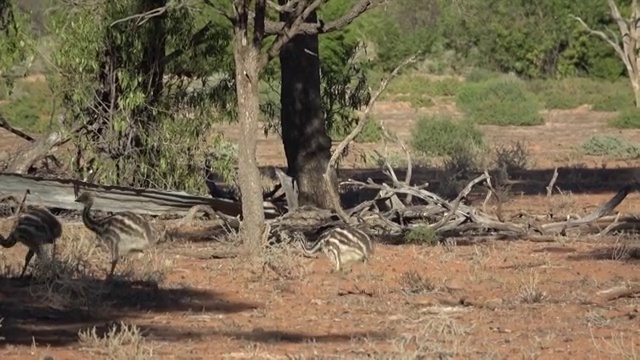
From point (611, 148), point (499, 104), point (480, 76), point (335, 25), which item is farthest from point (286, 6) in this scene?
point (480, 76)

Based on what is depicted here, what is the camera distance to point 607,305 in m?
11.0

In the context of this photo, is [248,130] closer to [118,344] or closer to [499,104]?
[118,344]

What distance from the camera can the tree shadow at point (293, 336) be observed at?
9.50 metres

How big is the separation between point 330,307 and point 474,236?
482 cm

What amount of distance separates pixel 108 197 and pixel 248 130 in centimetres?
311

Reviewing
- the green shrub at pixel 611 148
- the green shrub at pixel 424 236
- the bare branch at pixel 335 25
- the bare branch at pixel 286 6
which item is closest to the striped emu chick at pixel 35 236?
the bare branch at pixel 286 6

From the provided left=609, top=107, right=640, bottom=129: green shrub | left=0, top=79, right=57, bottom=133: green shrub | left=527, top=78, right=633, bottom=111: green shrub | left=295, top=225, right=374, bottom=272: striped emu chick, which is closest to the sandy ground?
left=295, top=225, right=374, bottom=272: striped emu chick

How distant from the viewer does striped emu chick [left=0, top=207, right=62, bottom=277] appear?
1197 centimetres

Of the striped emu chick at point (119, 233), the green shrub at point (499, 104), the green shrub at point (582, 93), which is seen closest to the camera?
the striped emu chick at point (119, 233)

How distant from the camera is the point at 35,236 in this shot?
12.0 meters

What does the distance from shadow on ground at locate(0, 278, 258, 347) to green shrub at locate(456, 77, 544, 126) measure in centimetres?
2889

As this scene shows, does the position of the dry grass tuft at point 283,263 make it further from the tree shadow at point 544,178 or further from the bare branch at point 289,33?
the tree shadow at point 544,178

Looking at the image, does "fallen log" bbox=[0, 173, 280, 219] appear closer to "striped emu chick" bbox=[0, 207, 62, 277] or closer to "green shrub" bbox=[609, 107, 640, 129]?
"striped emu chick" bbox=[0, 207, 62, 277]

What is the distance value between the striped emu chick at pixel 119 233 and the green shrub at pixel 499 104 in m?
27.7
